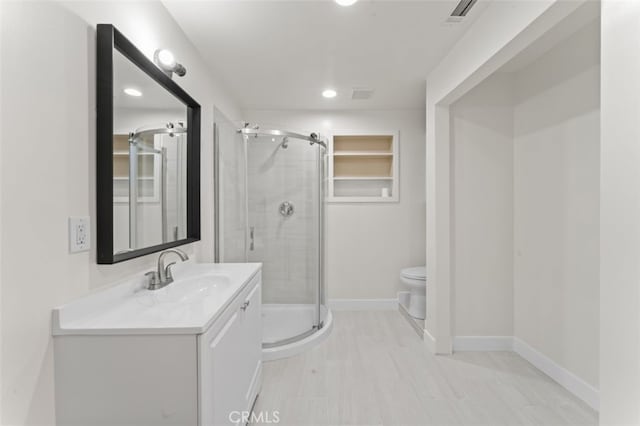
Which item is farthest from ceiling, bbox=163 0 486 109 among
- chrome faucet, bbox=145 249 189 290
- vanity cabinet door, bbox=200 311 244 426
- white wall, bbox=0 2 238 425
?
vanity cabinet door, bbox=200 311 244 426

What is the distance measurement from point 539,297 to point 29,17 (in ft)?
10.3

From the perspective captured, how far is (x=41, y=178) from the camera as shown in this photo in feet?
3.19

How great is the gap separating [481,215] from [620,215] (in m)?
1.59

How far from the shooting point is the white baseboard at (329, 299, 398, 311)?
3615 millimetres

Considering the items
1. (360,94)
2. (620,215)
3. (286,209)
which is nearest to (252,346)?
(286,209)

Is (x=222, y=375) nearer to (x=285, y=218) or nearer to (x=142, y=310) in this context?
(x=142, y=310)

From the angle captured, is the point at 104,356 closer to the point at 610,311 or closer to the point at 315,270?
the point at 610,311

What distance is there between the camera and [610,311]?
3.54ft

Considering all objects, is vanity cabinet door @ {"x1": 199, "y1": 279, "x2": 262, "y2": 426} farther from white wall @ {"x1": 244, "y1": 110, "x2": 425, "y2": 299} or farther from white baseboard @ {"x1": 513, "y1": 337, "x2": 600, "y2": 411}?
white baseboard @ {"x1": 513, "y1": 337, "x2": 600, "y2": 411}

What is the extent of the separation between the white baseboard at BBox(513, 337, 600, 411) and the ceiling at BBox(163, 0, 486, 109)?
238 centimetres

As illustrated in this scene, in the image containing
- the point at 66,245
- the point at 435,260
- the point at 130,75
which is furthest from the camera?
the point at 435,260

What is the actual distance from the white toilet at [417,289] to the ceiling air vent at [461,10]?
222 cm

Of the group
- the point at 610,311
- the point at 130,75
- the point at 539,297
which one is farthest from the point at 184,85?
the point at 539,297

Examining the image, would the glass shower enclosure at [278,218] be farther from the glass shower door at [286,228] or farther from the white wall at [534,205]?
the white wall at [534,205]
